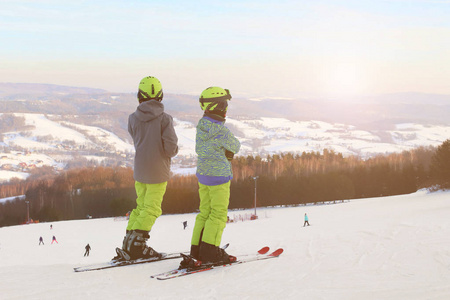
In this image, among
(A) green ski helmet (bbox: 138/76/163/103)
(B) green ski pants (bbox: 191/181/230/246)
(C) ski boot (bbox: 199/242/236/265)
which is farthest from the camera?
(A) green ski helmet (bbox: 138/76/163/103)

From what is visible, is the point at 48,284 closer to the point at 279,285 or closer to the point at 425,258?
the point at 279,285

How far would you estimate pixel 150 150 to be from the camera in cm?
827

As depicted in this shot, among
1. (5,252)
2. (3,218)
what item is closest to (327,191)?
(5,252)

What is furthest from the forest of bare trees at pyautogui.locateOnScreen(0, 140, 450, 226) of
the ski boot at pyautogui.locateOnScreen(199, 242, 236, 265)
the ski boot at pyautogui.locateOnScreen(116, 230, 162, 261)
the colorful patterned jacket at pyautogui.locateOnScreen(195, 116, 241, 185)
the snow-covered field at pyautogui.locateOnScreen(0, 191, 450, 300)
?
the colorful patterned jacket at pyautogui.locateOnScreen(195, 116, 241, 185)

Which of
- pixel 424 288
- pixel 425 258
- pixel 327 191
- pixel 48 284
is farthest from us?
pixel 327 191

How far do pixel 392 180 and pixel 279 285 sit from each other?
3017 inches

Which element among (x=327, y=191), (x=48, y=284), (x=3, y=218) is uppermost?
(x=48, y=284)

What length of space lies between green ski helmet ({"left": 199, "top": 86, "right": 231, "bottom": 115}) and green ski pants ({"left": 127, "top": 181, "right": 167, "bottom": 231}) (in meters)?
1.74

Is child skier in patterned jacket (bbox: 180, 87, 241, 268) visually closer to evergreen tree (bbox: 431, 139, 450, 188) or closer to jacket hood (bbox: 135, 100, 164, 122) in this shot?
jacket hood (bbox: 135, 100, 164, 122)

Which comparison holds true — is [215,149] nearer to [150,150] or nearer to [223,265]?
[150,150]

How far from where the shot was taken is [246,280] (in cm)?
673

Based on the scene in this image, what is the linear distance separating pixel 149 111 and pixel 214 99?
1.28 meters

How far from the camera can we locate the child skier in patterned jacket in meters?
7.44

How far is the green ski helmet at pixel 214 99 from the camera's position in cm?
757
